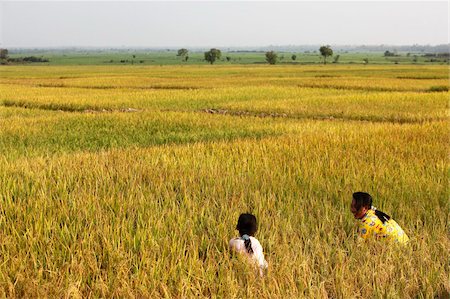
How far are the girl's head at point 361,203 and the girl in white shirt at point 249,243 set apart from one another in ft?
3.35

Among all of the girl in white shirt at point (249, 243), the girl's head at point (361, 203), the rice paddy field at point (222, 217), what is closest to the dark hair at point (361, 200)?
the girl's head at point (361, 203)

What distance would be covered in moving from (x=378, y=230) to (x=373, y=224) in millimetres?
60

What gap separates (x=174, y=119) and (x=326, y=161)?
7.57 meters

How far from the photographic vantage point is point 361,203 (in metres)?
3.81

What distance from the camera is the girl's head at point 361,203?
150 inches

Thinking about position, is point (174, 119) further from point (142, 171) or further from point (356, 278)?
point (356, 278)

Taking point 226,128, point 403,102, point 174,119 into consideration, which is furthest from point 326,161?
point 403,102

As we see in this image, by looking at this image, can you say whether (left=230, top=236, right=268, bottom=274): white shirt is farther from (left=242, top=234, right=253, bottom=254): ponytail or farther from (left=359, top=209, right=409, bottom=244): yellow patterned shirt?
(left=359, top=209, right=409, bottom=244): yellow patterned shirt

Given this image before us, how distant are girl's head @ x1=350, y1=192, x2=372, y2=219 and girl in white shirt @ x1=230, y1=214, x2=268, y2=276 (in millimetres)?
1022

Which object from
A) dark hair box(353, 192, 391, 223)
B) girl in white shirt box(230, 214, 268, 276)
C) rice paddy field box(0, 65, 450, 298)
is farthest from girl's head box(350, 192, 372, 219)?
girl in white shirt box(230, 214, 268, 276)

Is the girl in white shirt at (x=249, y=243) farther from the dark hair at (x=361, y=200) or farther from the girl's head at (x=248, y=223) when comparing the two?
the dark hair at (x=361, y=200)

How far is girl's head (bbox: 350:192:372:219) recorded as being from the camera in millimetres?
3807

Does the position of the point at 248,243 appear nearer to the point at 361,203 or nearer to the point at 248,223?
the point at 248,223

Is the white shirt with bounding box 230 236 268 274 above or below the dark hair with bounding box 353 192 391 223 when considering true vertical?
below
